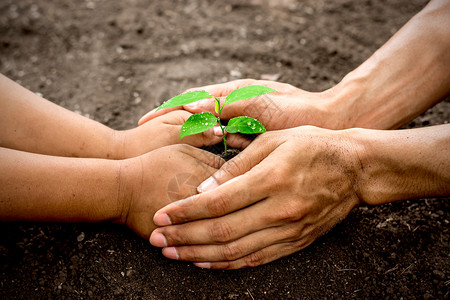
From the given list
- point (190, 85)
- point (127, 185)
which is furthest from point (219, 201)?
point (190, 85)

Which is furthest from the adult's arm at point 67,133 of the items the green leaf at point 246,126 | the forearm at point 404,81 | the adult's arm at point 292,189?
the forearm at point 404,81

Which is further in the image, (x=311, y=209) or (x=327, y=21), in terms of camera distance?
(x=327, y=21)

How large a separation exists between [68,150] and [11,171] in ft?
0.95

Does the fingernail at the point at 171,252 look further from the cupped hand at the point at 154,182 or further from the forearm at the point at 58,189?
the forearm at the point at 58,189

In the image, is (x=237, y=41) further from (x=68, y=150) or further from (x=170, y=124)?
(x=68, y=150)

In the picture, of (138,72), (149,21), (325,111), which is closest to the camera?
(325,111)

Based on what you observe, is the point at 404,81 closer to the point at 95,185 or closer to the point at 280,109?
the point at 280,109

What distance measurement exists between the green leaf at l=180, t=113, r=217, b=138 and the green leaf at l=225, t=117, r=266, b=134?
0.24 ft

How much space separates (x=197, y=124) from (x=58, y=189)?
20.7 inches

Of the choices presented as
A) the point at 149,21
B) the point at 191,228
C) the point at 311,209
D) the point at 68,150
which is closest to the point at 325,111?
the point at 311,209

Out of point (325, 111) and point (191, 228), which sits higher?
point (325, 111)

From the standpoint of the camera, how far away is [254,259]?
1.27 meters

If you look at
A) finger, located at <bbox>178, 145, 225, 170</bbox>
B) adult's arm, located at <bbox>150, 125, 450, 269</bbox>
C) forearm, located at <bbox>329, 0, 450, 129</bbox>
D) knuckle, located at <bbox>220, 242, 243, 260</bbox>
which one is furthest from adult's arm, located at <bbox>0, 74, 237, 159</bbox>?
forearm, located at <bbox>329, 0, 450, 129</bbox>

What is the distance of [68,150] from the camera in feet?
4.82
